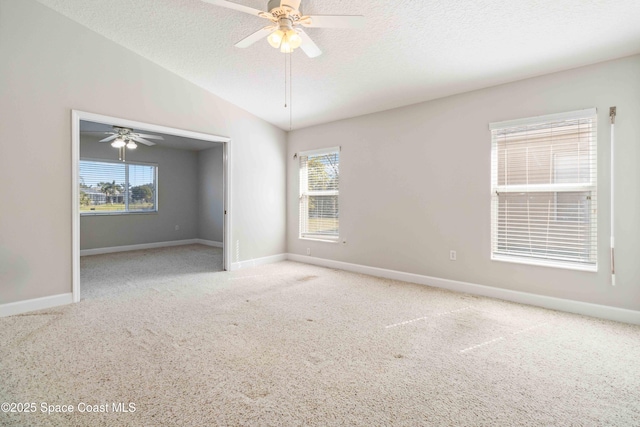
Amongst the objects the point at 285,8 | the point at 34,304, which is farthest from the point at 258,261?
the point at 285,8

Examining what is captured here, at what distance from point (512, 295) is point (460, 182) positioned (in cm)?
145

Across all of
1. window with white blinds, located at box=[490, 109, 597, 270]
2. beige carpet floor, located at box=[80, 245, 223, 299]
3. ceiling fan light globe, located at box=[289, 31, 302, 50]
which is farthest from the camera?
beige carpet floor, located at box=[80, 245, 223, 299]

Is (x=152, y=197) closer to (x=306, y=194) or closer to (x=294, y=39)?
(x=306, y=194)

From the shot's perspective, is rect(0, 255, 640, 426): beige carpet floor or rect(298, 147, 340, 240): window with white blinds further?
rect(298, 147, 340, 240): window with white blinds

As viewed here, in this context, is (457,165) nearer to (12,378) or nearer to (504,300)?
(504,300)

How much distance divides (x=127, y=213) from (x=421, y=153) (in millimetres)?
6585

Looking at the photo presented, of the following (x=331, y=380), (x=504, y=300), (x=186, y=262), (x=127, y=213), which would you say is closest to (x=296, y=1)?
(x=331, y=380)

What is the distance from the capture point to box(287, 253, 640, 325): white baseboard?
2939 mm

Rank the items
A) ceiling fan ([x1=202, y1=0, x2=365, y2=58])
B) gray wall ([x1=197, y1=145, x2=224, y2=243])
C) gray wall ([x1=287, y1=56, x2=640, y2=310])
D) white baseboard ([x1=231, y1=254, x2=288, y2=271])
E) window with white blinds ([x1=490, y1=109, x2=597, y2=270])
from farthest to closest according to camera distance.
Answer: gray wall ([x1=197, y1=145, x2=224, y2=243]), white baseboard ([x1=231, y1=254, x2=288, y2=271]), window with white blinds ([x1=490, y1=109, x2=597, y2=270]), gray wall ([x1=287, y1=56, x2=640, y2=310]), ceiling fan ([x1=202, y1=0, x2=365, y2=58])

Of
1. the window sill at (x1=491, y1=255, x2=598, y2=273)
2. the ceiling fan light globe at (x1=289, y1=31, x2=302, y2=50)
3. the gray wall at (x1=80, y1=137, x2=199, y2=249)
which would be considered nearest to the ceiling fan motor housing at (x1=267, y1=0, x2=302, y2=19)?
the ceiling fan light globe at (x1=289, y1=31, x2=302, y2=50)

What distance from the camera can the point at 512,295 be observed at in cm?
349

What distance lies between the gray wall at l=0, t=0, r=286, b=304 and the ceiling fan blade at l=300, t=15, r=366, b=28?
2660mm

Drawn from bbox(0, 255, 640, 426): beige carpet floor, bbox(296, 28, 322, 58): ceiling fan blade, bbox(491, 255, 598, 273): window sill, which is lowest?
bbox(0, 255, 640, 426): beige carpet floor

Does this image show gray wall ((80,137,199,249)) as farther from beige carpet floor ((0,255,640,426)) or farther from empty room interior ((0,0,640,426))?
beige carpet floor ((0,255,640,426))
